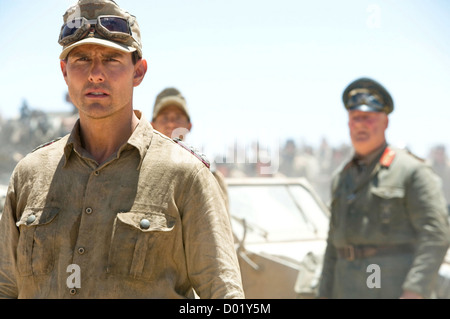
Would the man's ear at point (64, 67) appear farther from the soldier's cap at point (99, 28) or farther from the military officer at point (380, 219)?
the military officer at point (380, 219)

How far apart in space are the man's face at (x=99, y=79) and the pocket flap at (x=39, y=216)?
33 cm

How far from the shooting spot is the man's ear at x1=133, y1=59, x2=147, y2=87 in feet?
6.82

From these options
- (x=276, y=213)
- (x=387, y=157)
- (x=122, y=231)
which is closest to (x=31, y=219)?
(x=122, y=231)

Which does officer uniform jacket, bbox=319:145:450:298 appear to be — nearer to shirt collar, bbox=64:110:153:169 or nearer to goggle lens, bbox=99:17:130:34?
shirt collar, bbox=64:110:153:169

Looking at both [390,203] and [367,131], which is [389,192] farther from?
[367,131]

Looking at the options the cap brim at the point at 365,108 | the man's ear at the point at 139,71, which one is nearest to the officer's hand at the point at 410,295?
the cap brim at the point at 365,108

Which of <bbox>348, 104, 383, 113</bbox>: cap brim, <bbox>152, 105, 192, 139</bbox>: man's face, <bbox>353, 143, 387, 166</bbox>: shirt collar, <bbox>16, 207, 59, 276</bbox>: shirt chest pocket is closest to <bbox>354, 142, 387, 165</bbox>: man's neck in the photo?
<bbox>353, 143, 387, 166</bbox>: shirt collar

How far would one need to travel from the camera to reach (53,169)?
2.04 m

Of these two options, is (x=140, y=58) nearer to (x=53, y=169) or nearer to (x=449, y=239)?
(x=53, y=169)

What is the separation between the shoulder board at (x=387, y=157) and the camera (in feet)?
13.3

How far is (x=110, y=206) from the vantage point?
6.25 feet
